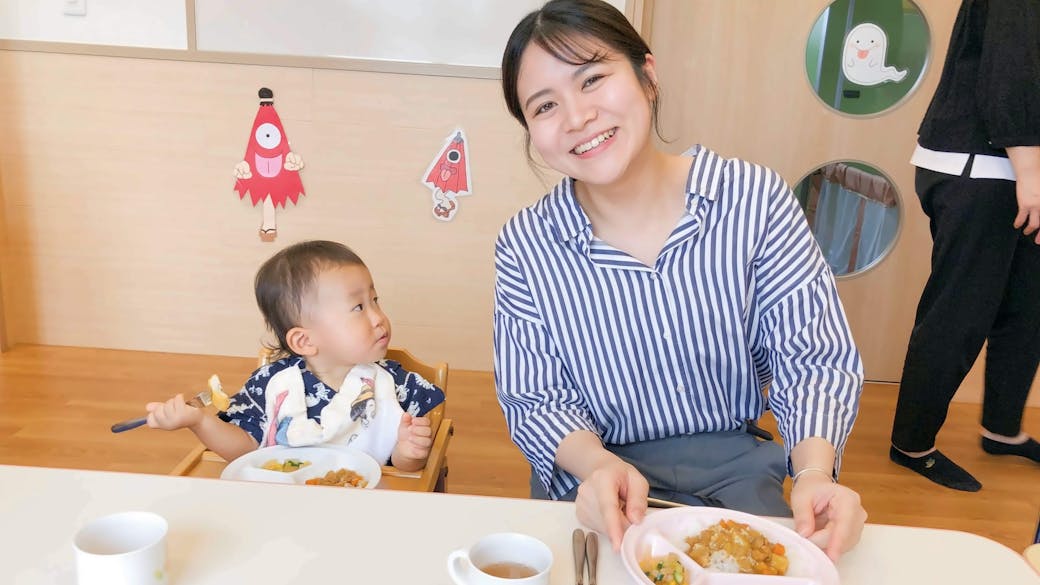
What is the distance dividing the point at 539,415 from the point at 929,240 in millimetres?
2185

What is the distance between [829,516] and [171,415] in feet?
3.24

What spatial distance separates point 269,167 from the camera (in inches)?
107

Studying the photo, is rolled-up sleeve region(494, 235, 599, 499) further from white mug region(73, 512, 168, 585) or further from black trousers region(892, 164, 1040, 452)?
black trousers region(892, 164, 1040, 452)

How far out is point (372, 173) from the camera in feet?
8.96

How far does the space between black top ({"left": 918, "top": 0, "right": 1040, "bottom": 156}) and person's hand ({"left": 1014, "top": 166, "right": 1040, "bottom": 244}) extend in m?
0.09

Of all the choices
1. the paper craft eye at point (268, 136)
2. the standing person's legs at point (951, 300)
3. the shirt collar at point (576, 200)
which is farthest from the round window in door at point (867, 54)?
the paper craft eye at point (268, 136)

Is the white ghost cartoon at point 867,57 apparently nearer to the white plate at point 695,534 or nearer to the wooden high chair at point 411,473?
the wooden high chair at point 411,473

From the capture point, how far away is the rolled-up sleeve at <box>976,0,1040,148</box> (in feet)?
6.01

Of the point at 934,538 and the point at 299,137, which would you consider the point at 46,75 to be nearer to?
the point at 299,137

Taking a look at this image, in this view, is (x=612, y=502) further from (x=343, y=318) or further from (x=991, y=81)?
(x=991, y=81)

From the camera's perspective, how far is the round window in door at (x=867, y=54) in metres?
2.61

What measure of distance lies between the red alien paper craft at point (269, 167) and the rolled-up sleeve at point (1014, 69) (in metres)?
2.05

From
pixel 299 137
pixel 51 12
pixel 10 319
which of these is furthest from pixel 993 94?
pixel 10 319

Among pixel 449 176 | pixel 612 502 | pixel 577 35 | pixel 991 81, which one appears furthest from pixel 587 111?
pixel 449 176
